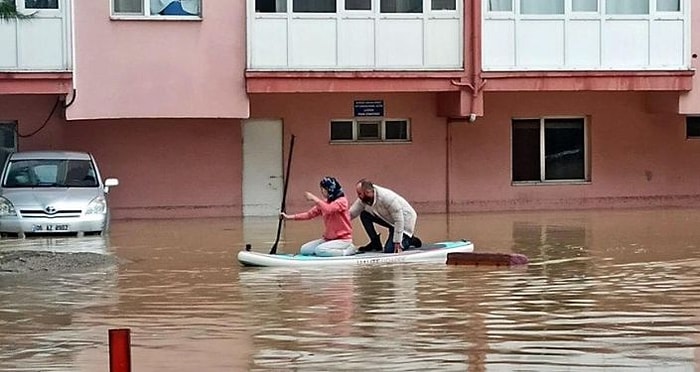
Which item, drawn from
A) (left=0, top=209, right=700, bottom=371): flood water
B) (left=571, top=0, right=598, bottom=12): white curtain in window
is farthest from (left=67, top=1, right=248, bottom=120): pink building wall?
(left=571, top=0, right=598, bottom=12): white curtain in window

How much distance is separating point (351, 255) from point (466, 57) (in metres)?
10.7

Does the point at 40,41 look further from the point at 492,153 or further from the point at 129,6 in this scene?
the point at 492,153

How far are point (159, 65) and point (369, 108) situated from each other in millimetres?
4920

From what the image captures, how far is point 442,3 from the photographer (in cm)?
2928

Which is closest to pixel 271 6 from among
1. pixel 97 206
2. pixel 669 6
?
pixel 97 206

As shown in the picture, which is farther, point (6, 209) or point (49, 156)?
point (49, 156)

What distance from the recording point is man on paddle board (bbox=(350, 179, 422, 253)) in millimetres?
19562

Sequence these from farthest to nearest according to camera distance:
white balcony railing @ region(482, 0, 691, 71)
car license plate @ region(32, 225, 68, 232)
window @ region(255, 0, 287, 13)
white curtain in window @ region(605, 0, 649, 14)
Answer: white curtain in window @ region(605, 0, 649, 14)
white balcony railing @ region(482, 0, 691, 71)
window @ region(255, 0, 287, 13)
car license plate @ region(32, 225, 68, 232)

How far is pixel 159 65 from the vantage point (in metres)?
28.0

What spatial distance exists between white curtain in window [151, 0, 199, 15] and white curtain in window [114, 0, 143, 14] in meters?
0.27

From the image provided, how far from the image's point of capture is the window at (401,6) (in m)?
28.9

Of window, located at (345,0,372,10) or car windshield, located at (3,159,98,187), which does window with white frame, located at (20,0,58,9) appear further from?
window, located at (345,0,372,10)

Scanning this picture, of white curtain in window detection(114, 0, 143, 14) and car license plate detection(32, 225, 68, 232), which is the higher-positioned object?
white curtain in window detection(114, 0, 143, 14)

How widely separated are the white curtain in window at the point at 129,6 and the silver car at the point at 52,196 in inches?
134
